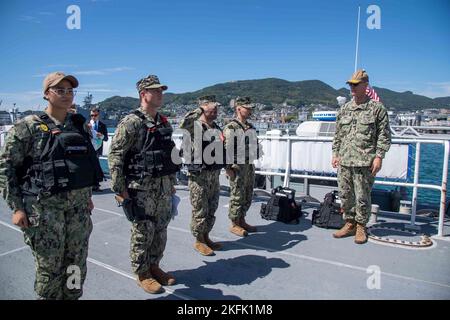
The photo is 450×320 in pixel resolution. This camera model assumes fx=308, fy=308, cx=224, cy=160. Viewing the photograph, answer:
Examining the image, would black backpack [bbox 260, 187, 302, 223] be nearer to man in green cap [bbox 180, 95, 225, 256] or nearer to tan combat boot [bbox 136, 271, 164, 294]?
man in green cap [bbox 180, 95, 225, 256]

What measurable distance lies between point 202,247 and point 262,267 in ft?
2.68

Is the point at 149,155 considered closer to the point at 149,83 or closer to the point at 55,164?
the point at 149,83

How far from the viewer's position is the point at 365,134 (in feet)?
13.9

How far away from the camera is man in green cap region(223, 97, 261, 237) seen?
14.8 ft

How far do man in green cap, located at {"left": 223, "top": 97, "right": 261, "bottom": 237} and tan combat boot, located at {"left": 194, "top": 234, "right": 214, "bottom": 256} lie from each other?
2.58ft

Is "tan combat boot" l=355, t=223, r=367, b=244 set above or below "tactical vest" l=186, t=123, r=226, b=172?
below

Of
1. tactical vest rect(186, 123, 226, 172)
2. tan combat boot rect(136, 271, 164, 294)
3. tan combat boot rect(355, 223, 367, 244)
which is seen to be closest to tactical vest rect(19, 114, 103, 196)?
tan combat boot rect(136, 271, 164, 294)

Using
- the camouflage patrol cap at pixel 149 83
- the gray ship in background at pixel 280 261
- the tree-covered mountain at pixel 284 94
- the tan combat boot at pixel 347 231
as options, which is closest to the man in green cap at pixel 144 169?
the camouflage patrol cap at pixel 149 83

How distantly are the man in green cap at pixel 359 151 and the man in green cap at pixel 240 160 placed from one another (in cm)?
131

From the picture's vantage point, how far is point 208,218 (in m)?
4.05

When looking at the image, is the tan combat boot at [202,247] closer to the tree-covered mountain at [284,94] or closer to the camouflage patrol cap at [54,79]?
the camouflage patrol cap at [54,79]
